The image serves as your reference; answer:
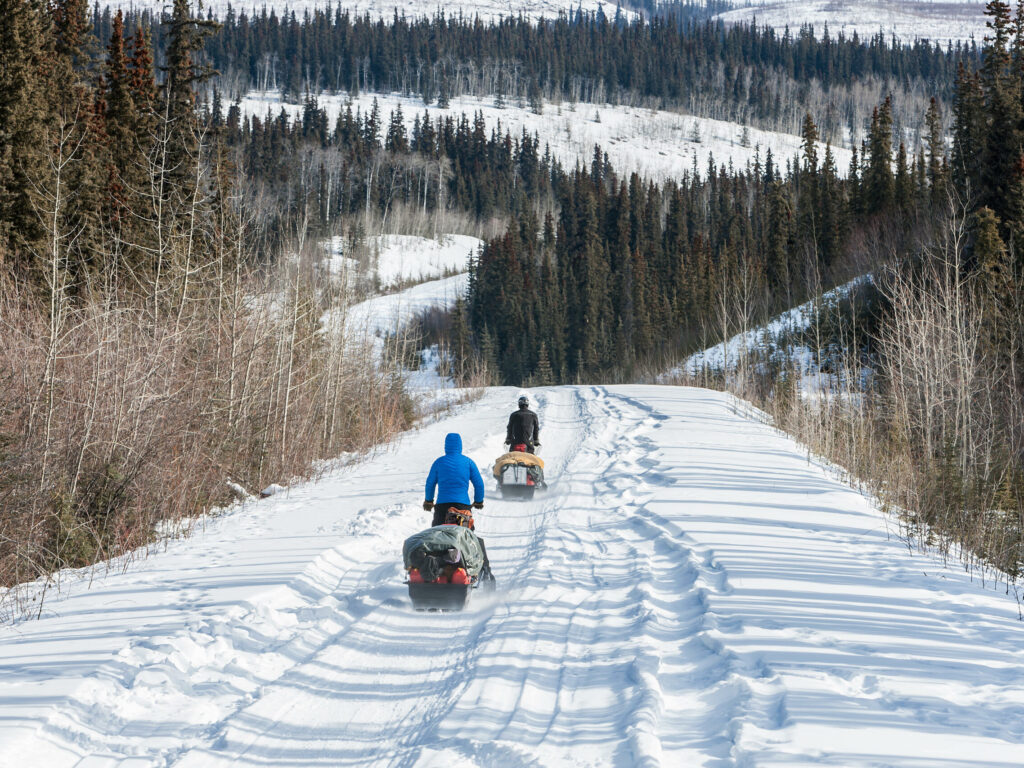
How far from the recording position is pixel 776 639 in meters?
5.48

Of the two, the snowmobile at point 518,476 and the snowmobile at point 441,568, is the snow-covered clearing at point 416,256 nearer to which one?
the snowmobile at point 518,476

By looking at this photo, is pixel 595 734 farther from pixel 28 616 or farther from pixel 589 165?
pixel 589 165

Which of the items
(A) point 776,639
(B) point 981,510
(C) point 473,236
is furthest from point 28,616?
(C) point 473,236

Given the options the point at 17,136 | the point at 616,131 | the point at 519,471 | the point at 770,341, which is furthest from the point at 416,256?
the point at 519,471

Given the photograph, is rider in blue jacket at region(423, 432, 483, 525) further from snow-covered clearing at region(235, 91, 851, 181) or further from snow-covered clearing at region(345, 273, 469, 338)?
snow-covered clearing at region(235, 91, 851, 181)

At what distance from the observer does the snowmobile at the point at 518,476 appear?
11773mm

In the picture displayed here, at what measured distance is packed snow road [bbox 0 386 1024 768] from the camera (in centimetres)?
409

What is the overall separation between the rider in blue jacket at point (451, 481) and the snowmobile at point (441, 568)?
89 cm

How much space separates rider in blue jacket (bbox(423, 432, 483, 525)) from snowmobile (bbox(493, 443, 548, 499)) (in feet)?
11.5

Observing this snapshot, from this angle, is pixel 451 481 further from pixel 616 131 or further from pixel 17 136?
pixel 616 131

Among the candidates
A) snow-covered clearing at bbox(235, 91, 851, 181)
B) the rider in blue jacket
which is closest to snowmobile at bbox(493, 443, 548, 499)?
the rider in blue jacket

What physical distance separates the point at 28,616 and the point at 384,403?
16001mm

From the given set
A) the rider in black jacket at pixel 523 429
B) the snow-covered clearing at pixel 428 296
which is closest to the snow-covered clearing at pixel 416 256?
the snow-covered clearing at pixel 428 296

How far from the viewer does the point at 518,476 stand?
11.8 meters
